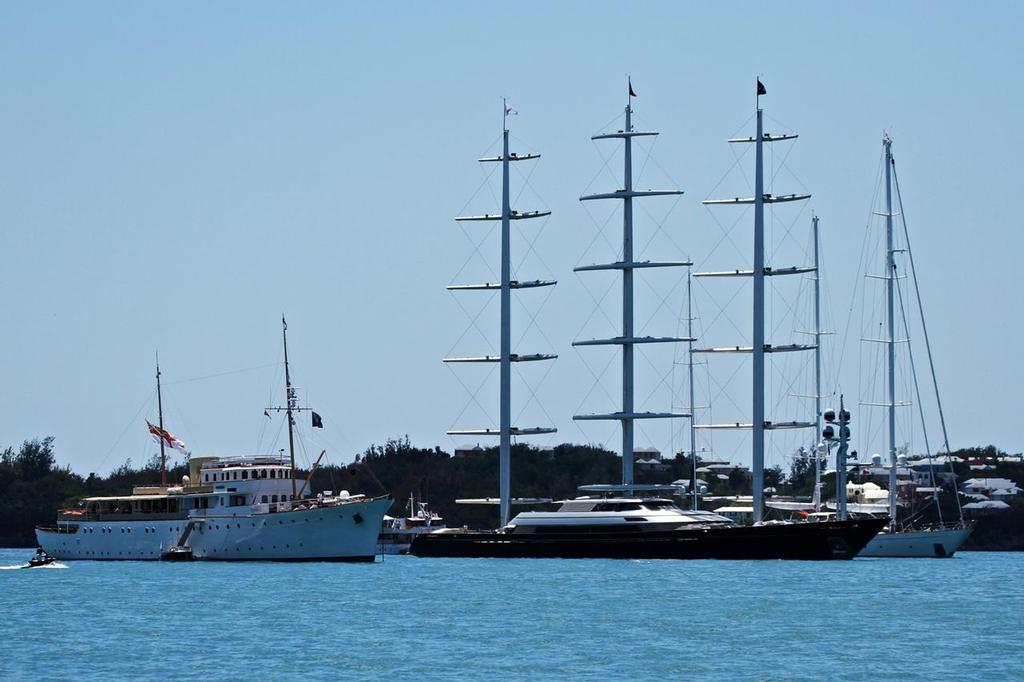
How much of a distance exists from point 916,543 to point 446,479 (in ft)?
173

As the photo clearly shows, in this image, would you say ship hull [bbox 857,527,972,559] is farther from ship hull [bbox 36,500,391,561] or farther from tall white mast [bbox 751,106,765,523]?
ship hull [bbox 36,500,391,561]

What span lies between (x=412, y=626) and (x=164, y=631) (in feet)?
25.1

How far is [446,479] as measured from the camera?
14338 cm

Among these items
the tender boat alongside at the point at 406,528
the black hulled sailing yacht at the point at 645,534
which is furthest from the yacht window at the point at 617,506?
the tender boat alongside at the point at 406,528

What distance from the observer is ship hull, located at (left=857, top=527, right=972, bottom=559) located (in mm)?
96875

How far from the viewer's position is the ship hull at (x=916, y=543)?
9688 cm

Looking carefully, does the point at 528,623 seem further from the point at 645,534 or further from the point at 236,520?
the point at 236,520

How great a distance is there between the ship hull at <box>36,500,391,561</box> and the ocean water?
6783 mm

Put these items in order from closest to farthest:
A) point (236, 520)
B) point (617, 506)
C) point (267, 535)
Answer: point (617, 506) → point (267, 535) → point (236, 520)

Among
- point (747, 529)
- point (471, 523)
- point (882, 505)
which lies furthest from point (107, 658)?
point (471, 523)

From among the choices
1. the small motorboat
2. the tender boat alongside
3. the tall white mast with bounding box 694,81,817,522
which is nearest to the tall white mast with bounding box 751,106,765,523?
the tall white mast with bounding box 694,81,817,522

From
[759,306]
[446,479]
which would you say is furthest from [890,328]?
[446,479]

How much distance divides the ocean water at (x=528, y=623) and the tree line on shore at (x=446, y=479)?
49.8 m

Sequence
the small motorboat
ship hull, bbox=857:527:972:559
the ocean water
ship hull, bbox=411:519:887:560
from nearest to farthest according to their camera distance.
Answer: the ocean water, ship hull, bbox=411:519:887:560, ship hull, bbox=857:527:972:559, the small motorboat
